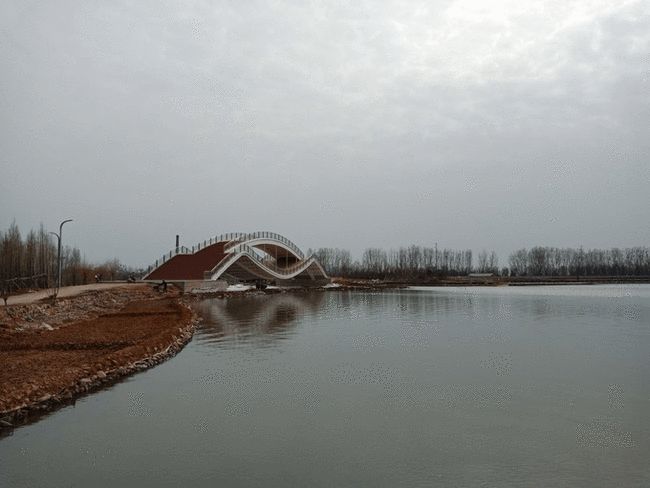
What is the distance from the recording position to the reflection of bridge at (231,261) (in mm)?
41844

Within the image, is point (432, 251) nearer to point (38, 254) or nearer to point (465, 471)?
point (38, 254)

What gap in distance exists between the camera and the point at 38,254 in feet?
124

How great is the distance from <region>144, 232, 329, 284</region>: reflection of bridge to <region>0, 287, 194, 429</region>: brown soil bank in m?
20.1

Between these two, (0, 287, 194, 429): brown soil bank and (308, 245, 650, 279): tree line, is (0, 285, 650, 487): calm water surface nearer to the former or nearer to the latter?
(0, 287, 194, 429): brown soil bank

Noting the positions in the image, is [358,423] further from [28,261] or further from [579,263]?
[579,263]

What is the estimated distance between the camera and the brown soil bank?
8.41 meters

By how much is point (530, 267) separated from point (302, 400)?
374 ft

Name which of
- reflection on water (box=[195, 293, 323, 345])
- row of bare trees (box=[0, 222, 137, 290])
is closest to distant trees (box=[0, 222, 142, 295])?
row of bare trees (box=[0, 222, 137, 290])

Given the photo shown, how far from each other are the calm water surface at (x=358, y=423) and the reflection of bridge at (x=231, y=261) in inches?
1110

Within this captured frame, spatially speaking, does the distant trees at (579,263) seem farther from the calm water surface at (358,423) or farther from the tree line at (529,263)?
the calm water surface at (358,423)

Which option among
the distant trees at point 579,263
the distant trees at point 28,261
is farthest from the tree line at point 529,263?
the distant trees at point 28,261

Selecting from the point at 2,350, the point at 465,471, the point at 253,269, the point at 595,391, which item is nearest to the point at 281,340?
the point at 2,350

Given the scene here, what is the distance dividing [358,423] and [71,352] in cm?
776

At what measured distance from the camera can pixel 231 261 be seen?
43.0 m
